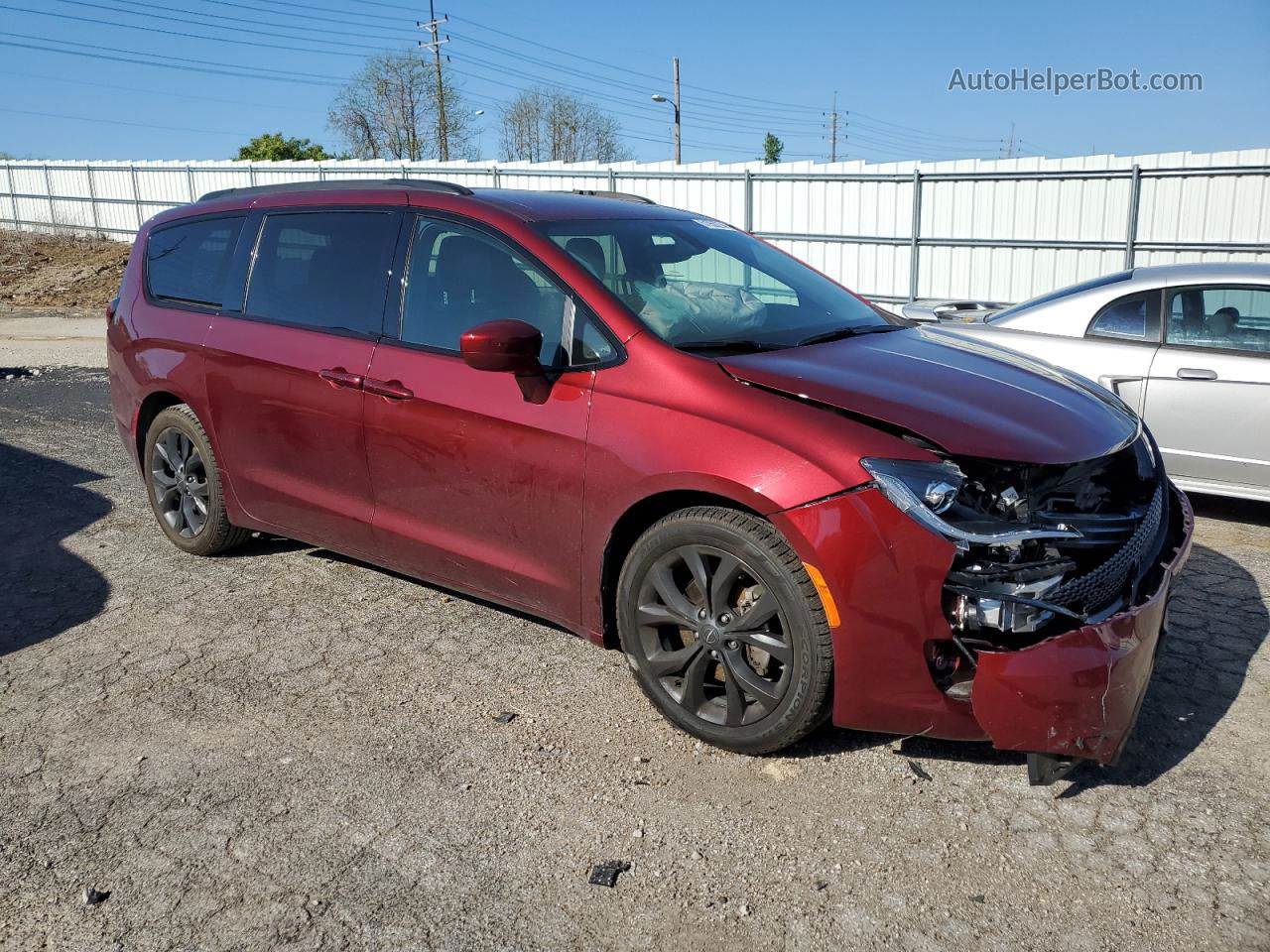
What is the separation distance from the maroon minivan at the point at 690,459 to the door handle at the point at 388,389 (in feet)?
0.05

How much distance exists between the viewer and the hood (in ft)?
10.5

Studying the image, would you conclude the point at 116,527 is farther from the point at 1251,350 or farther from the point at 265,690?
the point at 1251,350

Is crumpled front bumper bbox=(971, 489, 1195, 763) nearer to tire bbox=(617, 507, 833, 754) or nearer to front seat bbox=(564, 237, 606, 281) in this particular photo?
tire bbox=(617, 507, 833, 754)

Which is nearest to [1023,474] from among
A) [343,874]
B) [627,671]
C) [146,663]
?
[627,671]

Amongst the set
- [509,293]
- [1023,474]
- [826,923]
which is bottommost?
[826,923]

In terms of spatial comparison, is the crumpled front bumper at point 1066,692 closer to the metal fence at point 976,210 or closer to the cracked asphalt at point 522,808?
the cracked asphalt at point 522,808

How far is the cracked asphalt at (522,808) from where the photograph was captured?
272 cm

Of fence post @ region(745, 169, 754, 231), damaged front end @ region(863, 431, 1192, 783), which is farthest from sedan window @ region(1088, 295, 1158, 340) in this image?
fence post @ region(745, 169, 754, 231)

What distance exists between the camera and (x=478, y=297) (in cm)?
416

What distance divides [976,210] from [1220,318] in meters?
10.3

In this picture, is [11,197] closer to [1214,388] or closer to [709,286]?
[709,286]

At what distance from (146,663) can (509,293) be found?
2058mm

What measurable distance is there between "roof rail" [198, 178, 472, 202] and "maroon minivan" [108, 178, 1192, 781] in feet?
0.07

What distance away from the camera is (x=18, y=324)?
19203mm
